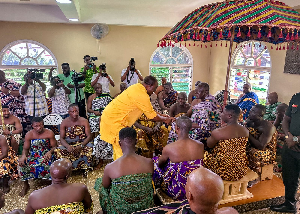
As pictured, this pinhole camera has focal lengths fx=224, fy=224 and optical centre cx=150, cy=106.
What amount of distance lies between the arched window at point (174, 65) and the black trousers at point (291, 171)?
576cm

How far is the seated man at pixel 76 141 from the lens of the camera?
3.70 m

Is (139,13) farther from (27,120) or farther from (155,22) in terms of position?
(27,120)

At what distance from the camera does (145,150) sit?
4.14m

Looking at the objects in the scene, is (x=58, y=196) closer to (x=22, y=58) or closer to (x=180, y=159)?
(x=180, y=159)

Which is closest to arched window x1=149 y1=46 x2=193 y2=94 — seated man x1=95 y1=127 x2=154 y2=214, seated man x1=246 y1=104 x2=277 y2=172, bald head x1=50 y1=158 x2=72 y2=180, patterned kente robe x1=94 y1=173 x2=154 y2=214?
seated man x1=246 y1=104 x2=277 y2=172

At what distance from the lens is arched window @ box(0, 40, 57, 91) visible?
6.80 metres

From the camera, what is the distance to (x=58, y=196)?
6.01 feet

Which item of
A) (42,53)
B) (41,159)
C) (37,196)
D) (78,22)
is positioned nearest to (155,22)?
(78,22)

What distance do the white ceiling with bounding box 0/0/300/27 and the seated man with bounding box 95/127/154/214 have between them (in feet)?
14.6

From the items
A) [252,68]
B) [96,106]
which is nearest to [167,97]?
[96,106]

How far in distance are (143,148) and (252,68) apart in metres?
4.61

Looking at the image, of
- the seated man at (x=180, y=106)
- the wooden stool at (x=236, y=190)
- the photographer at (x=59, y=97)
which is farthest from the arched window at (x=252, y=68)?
the photographer at (x=59, y=97)

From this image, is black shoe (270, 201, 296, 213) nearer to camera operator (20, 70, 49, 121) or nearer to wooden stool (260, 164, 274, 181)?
wooden stool (260, 164, 274, 181)

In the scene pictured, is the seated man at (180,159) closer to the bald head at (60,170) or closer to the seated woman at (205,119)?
the seated woman at (205,119)
